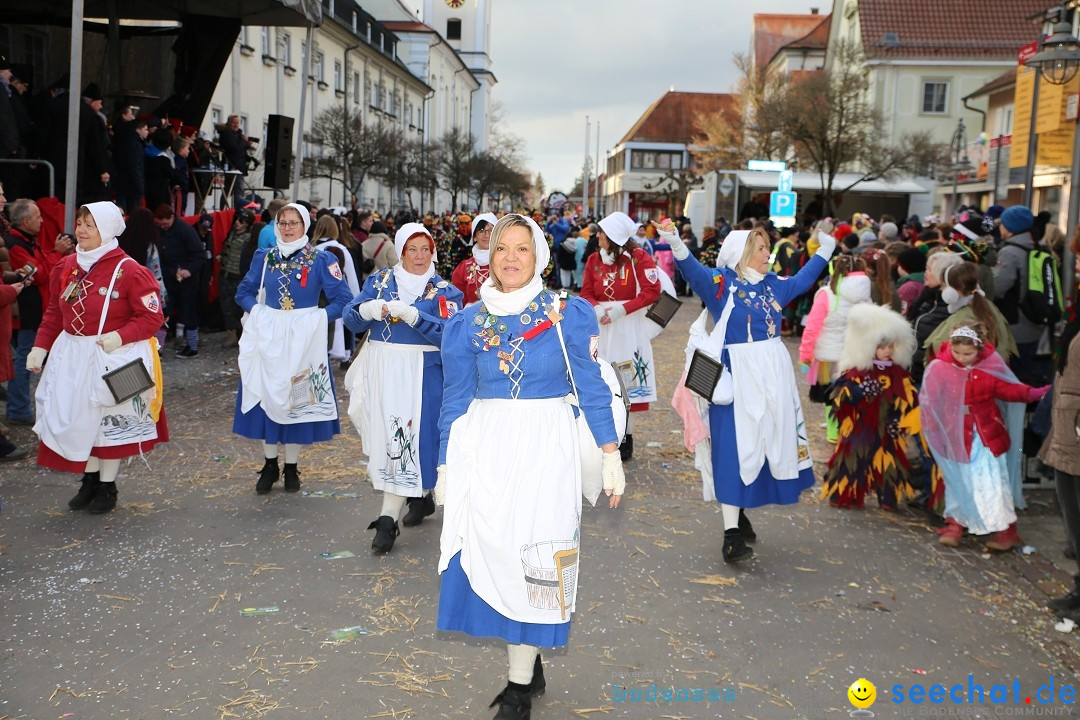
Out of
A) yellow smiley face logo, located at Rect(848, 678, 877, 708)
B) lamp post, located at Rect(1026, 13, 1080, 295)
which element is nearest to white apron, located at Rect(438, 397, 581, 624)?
yellow smiley face logo, located at Rect(848, 678, 877, 708)

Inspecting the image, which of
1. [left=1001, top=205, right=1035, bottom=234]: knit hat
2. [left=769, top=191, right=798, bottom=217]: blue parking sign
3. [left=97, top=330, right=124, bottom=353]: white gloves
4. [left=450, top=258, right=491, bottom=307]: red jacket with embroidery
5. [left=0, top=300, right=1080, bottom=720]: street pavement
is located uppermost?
[left=769, top=191, right=798, bottom=217]: blue parking sign

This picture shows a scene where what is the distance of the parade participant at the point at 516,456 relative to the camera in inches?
151

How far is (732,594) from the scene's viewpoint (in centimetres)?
547

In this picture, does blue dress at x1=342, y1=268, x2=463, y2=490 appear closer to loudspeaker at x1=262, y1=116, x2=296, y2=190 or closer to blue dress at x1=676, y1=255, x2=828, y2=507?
blue dress at x1=676, y1=255, x2=828, y2=507

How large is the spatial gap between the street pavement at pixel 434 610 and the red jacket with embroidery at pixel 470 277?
1657 mm

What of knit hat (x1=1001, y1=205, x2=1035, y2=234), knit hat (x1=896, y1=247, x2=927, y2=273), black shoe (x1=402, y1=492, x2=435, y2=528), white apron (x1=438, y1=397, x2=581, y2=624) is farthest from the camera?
knit hat (x1=896, y1=247, x2=927, y2=273)

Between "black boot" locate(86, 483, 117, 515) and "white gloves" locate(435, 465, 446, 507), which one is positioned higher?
"white gloves" locate(435, 465, 446, 507)

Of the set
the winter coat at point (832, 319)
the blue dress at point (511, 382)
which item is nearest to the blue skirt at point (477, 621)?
the blue dress at point (511, 382)

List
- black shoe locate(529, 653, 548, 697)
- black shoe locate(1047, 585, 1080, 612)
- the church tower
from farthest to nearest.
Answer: the church tower → black shoe locate(1047, 585, 1080, 612) → black shoe locate(529, 653, 548, 697)

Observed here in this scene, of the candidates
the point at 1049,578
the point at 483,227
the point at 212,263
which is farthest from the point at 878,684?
the point at 212,263

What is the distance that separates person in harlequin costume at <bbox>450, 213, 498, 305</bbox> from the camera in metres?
7.68

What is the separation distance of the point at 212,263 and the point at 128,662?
35.3 feet

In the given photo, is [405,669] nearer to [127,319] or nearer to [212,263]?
[127,319]

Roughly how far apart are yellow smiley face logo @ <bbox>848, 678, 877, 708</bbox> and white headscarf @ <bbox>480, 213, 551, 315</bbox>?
210cm
